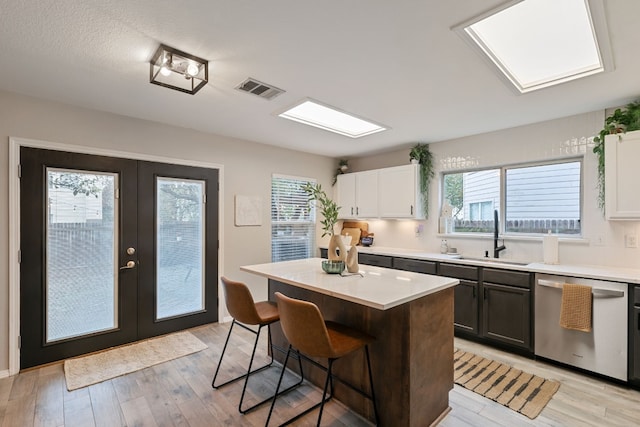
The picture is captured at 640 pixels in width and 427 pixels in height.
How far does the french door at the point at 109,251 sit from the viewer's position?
9.35 ft

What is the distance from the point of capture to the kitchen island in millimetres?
1883

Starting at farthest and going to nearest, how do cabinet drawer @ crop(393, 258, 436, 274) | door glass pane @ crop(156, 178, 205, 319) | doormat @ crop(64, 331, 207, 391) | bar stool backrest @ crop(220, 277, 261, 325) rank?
cabinet drawer @ crop(393, 258, 436, 274)
door glass pane @ crop(156, 178, 205, 319)
doormat @ crop(64, 331, 207, 391)
bar stool backrest @ crop(220, 277, 261, 325)

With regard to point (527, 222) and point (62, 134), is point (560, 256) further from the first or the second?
point (62, 134)

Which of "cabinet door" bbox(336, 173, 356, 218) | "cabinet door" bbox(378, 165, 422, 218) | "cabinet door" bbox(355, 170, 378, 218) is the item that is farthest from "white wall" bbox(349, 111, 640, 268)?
"cabinet door" bbox(336, 173, 356, 218)

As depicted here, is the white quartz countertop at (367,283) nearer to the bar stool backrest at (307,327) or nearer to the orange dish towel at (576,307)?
the bar stool backrest at (307,327)

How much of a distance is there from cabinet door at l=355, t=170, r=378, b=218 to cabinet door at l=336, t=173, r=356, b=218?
0.09 metres

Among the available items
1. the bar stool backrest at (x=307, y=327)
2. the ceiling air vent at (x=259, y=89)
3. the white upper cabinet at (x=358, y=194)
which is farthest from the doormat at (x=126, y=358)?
the white upper cabinet at (x=358, y=194)

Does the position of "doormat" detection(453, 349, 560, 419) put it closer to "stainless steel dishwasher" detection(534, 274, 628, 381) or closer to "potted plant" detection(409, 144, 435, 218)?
"stainless steel dishwasher" detection(534, 274, 628, 381)

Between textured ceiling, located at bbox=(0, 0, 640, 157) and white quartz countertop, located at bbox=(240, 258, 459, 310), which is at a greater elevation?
textured ceiling, located at bbox=(0, 0, 640, 157)

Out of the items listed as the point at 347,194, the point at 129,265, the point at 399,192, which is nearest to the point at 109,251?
the point at 129,265

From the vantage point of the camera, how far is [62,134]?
2971 mm

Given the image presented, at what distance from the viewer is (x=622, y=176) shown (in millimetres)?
2771

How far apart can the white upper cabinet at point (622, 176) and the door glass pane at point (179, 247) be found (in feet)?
14.1

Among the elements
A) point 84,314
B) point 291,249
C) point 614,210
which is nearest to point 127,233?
point 84,314
